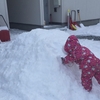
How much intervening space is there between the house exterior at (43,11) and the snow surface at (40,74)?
5.12 meters

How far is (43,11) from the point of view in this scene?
829 cm

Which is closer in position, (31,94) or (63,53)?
(31,94)

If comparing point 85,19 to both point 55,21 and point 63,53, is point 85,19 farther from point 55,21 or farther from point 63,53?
point 63,53

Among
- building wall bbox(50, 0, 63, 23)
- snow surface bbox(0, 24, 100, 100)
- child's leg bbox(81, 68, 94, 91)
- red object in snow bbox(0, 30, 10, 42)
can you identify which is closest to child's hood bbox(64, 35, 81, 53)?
snow surface bbox(0, 24, 100, 100)

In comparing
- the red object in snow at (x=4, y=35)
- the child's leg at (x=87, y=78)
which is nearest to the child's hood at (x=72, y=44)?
the child's leg at (x=87, y=78)

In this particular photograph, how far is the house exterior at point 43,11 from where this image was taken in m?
8.39

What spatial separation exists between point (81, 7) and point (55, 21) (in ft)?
6.80

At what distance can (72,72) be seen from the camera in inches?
121

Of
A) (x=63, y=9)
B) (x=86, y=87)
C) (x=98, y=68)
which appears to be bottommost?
(x=86, y=87)

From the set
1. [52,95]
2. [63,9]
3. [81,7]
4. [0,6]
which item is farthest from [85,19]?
[52,95]

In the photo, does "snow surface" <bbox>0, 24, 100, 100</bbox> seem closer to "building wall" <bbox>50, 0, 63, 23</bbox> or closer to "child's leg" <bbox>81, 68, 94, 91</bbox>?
"child's leg" <bbox>81, 68, 94, 91</bbox>

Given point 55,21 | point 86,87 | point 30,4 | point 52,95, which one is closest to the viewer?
point 52,95

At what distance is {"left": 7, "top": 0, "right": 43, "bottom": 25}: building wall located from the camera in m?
8.23

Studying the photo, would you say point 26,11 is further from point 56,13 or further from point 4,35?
point 4,35
